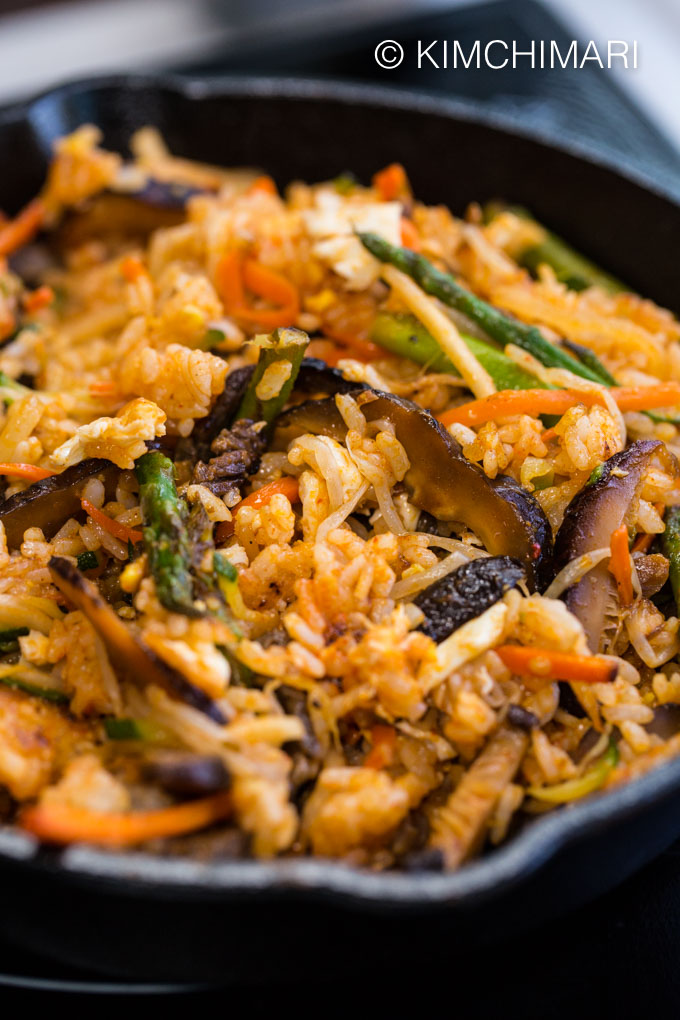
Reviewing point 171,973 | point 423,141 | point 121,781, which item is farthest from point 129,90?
point 171,973

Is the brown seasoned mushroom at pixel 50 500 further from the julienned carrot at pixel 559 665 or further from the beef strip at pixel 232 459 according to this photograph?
the julienned carrot at pixel 559 665

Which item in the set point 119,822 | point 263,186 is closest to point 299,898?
point 119,822

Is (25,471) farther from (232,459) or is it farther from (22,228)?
(22,228)

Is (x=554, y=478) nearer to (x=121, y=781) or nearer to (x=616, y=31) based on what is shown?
(x=121, y=781)

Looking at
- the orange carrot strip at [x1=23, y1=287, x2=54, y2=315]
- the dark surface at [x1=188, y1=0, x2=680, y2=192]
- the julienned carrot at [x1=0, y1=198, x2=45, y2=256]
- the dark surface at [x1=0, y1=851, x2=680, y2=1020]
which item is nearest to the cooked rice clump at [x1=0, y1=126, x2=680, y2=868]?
the orange carrot strip at [x1=23, y1=287, x2=54, y2=315]

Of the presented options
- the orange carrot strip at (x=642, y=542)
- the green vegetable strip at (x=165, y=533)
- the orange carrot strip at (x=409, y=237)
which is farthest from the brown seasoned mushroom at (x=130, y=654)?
the orange carrot strip at (x=409, y=237)
